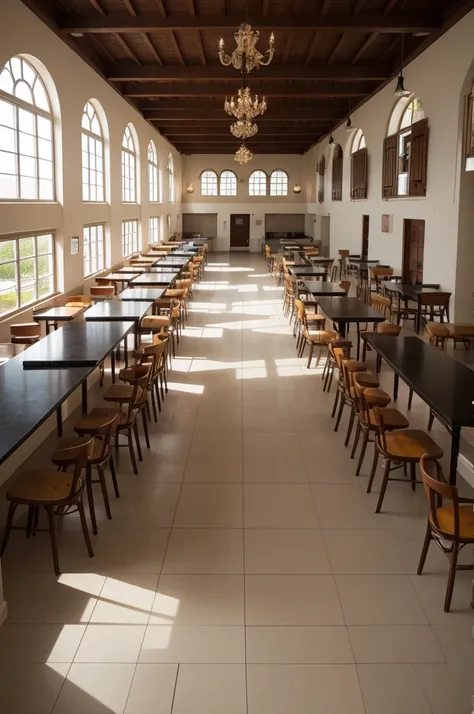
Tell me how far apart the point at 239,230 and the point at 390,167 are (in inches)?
652

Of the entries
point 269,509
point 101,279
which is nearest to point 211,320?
point 101,279

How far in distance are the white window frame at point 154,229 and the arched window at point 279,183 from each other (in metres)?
8.23

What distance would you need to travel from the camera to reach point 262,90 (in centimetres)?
1452

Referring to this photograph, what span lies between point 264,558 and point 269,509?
0.69m

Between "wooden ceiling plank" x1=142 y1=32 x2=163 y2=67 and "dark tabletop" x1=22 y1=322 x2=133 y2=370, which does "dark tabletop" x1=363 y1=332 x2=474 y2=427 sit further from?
"wooden ceiling plank" x1=142 y1=32 x2=163 y2=67

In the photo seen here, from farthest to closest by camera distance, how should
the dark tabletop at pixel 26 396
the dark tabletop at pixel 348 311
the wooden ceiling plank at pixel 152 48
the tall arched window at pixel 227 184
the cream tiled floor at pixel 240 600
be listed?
1. the tall arched window at pixel 227 184
2. the wooden ceiling plank at pixel 152 48
3. the dark tabletop at pixel 348 311
4. the dark tabletop at pixel 26 396
5. the cream tiled floor at pixel 240 600

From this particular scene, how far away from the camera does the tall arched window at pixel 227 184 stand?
2923 centimetres

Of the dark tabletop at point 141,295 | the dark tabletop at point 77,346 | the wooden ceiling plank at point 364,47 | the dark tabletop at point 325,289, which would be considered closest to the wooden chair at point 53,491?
the dark tabletop at point 77,346

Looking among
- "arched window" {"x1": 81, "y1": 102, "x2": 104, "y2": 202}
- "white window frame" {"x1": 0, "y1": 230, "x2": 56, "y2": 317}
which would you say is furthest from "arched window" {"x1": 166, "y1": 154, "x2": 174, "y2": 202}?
"white window frame" {"x1": 0, "y1": 230, "x2": 56, "y2": 317}

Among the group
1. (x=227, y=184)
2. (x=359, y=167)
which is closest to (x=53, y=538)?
(x=359, y=167)

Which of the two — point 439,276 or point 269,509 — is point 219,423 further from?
point 439,276

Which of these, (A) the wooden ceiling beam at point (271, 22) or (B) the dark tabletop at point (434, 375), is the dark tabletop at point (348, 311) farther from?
(A) the wooden ceiling beam at point (271, 22)

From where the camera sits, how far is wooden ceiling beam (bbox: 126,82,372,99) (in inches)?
567

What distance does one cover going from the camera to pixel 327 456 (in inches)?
224
